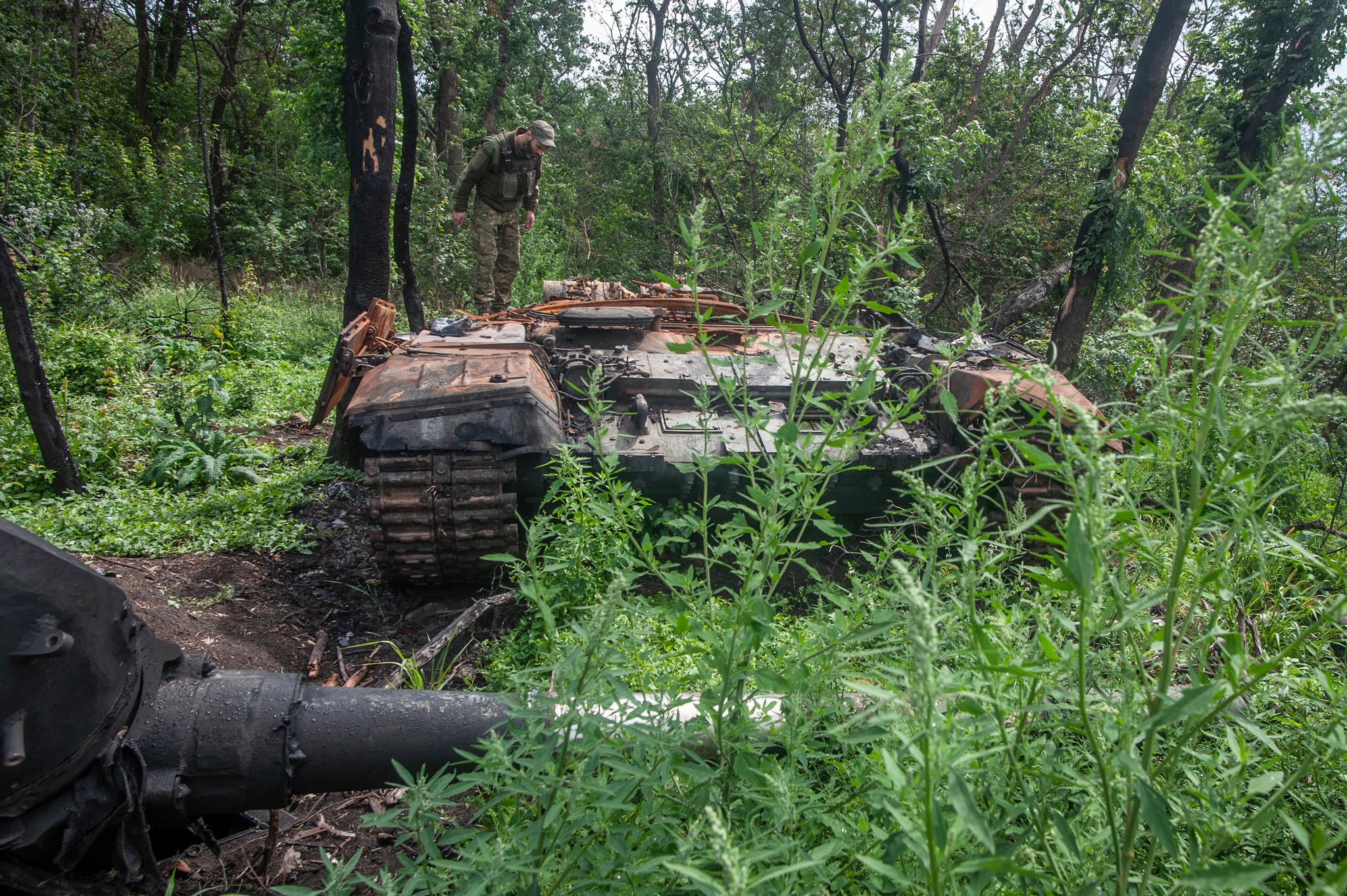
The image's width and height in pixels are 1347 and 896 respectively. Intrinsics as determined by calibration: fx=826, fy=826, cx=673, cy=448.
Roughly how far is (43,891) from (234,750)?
1.32 ft

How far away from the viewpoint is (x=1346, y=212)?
57.3 inches

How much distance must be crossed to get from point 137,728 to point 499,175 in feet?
29.2

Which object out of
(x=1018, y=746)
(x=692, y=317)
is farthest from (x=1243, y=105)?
(x=1018, y=746)

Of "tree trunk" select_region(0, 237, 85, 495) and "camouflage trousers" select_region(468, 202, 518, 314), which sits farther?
"camouflage trousers" select_region(468, 202, 518, 314)

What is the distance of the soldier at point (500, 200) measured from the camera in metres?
9.55

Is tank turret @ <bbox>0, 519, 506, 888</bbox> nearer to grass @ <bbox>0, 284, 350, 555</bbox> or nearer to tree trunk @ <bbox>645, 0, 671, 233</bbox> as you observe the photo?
grass @ <bbox>0, 284, 350, 555</bbox>

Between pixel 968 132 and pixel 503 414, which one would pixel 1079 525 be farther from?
pixel 968 132

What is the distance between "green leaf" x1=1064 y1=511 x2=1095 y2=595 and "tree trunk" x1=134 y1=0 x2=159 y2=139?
76.2 ft

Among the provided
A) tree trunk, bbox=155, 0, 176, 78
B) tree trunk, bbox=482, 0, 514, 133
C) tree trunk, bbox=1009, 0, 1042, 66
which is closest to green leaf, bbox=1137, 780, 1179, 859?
tree trunk, bbox=1009, 0, 1042, 66

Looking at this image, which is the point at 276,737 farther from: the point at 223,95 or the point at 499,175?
the point at 223,95

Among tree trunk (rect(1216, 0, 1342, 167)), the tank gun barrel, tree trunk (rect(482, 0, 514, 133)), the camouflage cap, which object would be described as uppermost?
tree trunk (rect(482, 0, 514, 133))

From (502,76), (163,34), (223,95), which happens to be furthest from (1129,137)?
(163,34)

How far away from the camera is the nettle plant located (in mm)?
1062

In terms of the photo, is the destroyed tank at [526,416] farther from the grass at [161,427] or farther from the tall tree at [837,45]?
the tall tree at [837,45]
